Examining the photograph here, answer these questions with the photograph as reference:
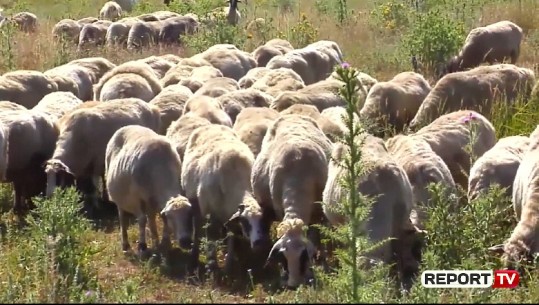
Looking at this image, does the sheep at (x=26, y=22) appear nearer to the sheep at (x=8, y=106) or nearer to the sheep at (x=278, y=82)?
the sheep at (x=278, y=82)

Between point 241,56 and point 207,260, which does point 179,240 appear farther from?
point 241,56

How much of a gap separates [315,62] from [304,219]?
7.52 meters

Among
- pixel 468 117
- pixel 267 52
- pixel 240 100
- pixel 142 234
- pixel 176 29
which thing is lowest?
pixel 176 29

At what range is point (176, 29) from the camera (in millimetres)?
21547

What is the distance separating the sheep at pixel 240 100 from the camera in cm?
1117

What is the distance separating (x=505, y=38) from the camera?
15867 mm

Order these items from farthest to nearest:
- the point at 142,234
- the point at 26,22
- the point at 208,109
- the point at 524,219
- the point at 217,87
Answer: the point at 26,22 → the point at 217,87 → the point at 208,109 → the point at 142,234 → the point at 524,219

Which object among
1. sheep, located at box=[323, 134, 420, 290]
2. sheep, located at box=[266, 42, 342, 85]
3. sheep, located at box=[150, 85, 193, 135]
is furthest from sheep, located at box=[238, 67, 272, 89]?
sheep, located at box=[323, 134, 420, 290]

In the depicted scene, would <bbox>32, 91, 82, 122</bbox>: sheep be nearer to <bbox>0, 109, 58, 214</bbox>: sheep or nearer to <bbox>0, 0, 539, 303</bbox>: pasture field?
<bbox>0, 109, 58, 214</bbox>: sheep

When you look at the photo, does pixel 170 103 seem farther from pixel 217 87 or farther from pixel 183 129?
pixel 183 129

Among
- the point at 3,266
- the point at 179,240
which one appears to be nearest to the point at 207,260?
the point at 179,240

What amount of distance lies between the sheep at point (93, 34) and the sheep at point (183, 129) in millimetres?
11145

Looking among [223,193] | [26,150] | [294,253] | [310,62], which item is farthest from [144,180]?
[310,62]

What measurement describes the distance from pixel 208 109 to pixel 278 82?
8.28 feet
